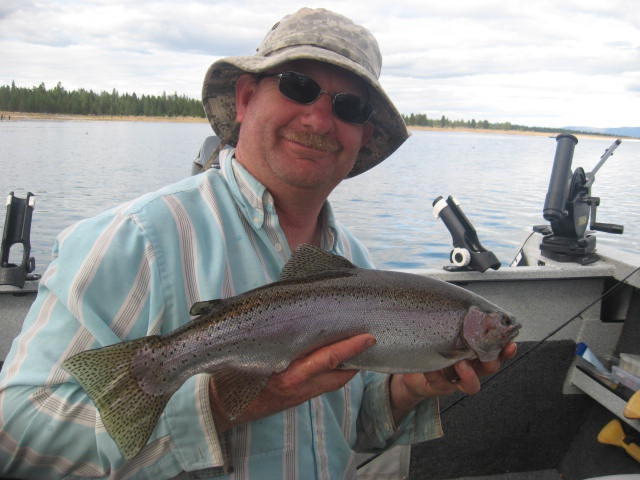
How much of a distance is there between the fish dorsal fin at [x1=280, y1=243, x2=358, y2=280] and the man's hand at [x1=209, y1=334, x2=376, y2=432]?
1.05 ft

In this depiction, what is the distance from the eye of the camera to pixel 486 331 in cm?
244

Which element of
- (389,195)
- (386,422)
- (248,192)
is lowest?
(389,195)

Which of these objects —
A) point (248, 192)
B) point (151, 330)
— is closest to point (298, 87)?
point (248, 192)

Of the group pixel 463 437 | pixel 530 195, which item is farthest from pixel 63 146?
pixel 463 437

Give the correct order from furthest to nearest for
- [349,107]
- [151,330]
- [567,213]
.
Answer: [567,213], [349,107], [151,330]

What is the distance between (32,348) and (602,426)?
4854mm

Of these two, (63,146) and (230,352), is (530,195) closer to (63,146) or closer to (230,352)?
(230,352)

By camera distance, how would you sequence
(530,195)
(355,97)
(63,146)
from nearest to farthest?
(355,97) → (530,195) → (63,146)

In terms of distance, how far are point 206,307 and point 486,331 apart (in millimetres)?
1189

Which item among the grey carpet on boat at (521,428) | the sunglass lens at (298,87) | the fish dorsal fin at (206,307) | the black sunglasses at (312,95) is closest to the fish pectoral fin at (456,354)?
the fish dorsal fin at (206,307)

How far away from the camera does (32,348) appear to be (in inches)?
84.1

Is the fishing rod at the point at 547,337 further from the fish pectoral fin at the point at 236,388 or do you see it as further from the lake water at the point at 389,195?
the fish pectoral fin at the point at 236,388

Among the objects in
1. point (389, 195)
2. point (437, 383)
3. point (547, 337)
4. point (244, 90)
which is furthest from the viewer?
point (389, 195)

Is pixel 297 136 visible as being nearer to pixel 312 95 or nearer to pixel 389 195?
pixel 312 95
